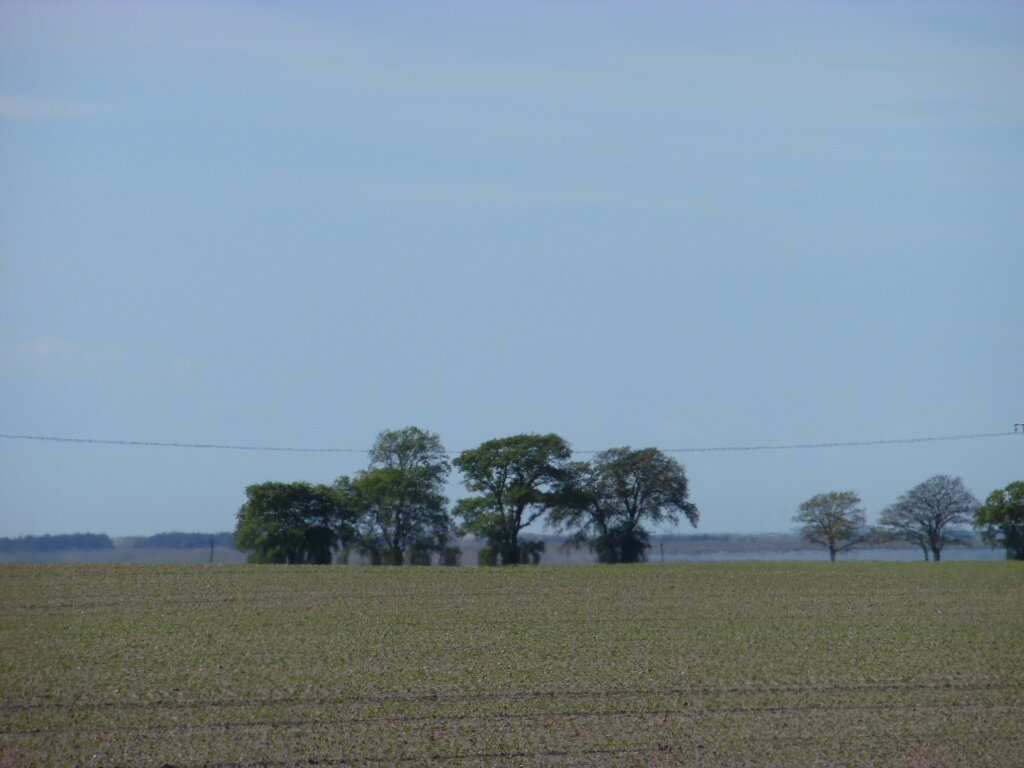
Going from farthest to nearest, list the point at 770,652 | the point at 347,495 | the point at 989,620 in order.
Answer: the point at 347,495 < the point at 989,620 < the point at 770,652

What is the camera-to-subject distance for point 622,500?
7831cm

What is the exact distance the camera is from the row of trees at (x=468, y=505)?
71688 millimetres

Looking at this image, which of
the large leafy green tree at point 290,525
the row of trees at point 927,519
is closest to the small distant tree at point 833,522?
the row of trees at point 927,519

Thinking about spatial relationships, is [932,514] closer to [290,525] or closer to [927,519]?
[927,519]

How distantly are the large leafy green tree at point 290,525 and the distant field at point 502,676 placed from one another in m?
21.6

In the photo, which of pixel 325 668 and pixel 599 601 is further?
pixel 599 601

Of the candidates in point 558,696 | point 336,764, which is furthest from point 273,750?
point 558,696

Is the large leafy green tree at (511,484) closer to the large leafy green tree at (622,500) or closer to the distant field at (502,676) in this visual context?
the large leafy green tree at (622,500)

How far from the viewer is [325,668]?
29500 millimetres

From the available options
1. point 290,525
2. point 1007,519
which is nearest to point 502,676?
point 290,525

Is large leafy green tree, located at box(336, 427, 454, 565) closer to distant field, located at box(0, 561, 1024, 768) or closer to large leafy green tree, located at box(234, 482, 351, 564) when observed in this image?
large leafy green tree, located at box(234, 482, 351, 564)

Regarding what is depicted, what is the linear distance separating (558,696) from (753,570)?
124ft

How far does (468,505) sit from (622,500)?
1027cm

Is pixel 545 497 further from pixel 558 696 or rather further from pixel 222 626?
pixel 558 696
